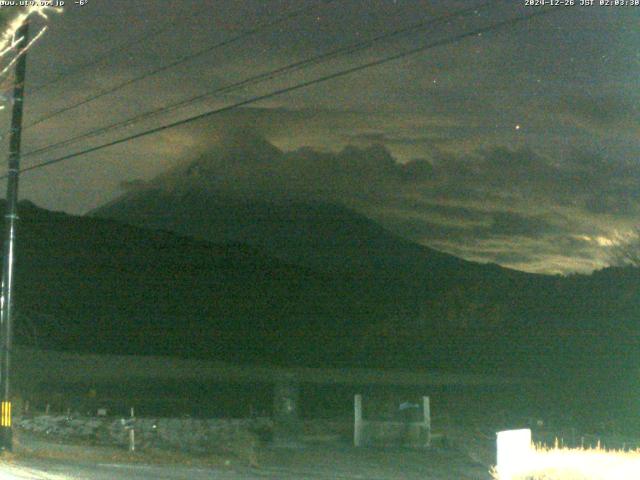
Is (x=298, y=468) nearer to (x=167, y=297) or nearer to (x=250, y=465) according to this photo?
(x=250, y=465)

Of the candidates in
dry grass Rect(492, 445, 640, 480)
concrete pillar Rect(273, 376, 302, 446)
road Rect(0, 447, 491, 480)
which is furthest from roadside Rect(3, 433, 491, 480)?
dry grass Rect(492, 445, 640, 480)

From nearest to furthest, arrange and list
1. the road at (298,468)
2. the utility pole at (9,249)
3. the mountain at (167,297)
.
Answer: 1. the road at (298,468)
2. the utility pole at (9,249)
3. the mountain at (167,297)

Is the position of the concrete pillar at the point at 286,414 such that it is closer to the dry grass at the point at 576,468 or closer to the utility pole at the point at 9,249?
the utility pole at the point at 9,249

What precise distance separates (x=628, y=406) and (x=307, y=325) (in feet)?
127

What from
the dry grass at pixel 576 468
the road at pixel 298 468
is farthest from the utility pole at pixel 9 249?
the dry grass at pixel 576 468

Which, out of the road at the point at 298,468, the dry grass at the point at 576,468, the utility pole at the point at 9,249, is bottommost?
the road at the point at 298,468

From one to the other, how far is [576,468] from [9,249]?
12234 mm

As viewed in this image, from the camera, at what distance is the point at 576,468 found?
1366 centimetres

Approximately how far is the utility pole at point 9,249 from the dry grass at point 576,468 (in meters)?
9.99

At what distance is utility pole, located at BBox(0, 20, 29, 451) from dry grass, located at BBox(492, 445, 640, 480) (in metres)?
9.99

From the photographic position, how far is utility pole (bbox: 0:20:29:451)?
1781cm

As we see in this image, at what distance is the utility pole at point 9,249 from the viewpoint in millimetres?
17812

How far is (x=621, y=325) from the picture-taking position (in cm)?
7006

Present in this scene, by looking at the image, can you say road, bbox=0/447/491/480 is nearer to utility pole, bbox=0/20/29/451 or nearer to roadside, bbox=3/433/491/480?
roadside, bbox=3/433/491/480
